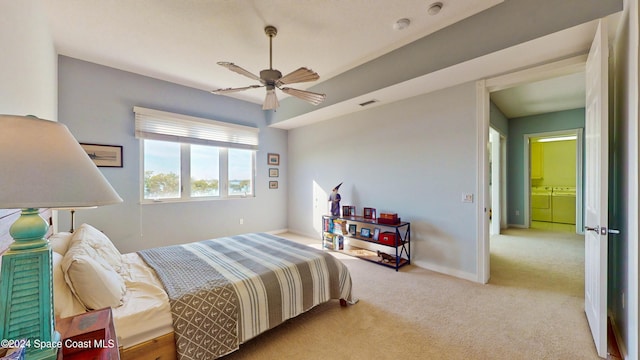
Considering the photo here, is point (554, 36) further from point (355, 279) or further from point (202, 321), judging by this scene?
point (202, 321)

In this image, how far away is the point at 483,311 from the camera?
2.31 meters

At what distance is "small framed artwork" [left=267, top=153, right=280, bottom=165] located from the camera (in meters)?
5.34

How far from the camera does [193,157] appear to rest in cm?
427

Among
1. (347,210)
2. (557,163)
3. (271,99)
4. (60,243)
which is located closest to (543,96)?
(557,163)

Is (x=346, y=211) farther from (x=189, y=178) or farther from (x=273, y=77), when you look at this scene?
(x=189, y=178)

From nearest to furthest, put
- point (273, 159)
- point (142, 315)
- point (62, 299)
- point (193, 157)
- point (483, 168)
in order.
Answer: point (62, 299), point (142, 315), point (483, 168), point (193, 157), point (273, 159)

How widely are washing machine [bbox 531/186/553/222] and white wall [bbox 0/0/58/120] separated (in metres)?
9.11

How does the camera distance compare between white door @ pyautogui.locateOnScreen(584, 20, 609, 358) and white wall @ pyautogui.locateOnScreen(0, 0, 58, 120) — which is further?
white door @ pyautogui.locateOnScreen(584, 20, 609, 358)

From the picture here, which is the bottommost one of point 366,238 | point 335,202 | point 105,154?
point 366,238

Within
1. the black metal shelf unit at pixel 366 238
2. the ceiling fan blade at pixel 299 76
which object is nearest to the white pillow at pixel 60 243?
the ceiling fan blade at pixel 299 76

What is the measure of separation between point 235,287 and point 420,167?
2801 millimetres

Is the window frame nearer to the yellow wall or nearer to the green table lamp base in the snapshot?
the green table lamp base

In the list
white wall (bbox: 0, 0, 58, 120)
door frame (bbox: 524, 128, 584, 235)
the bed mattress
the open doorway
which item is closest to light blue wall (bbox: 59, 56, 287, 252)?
white wall (bbox: 0, 0, 58, 120)

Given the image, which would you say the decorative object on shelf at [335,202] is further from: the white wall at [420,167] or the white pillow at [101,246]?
the white pillow at [101,246]
